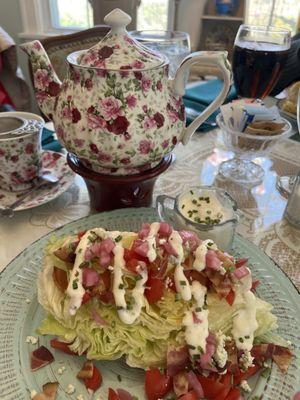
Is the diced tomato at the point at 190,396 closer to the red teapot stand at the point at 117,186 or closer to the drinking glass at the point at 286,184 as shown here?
the red teapot stand at the point at 117,186

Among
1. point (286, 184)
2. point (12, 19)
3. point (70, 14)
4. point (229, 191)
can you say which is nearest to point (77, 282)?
point (229, 191)

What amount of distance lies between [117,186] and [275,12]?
244 centimetres

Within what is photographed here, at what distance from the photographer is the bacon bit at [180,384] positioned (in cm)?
51

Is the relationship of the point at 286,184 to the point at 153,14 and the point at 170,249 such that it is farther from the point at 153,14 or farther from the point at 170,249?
the point at 153,14

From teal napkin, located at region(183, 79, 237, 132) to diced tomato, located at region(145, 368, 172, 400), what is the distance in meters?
0.87

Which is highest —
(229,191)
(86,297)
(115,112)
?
(115,112)

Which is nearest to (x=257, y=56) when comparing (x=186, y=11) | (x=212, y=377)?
(x=212, y=377)

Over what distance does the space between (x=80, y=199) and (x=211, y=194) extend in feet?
1.05

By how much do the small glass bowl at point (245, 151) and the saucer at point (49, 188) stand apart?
41 cm

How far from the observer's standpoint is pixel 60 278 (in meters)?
0.58

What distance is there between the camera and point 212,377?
519mm

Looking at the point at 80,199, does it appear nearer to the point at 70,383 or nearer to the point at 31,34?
the point at 70,383

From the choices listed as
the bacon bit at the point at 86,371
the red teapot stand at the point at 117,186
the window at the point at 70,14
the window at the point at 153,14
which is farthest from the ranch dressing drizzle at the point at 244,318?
the window at the point at 70,14

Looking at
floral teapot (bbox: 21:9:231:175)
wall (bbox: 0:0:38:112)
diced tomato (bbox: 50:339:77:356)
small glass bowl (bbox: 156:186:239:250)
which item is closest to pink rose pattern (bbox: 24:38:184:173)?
floral teapot (bbox: 21:9:231:175)
